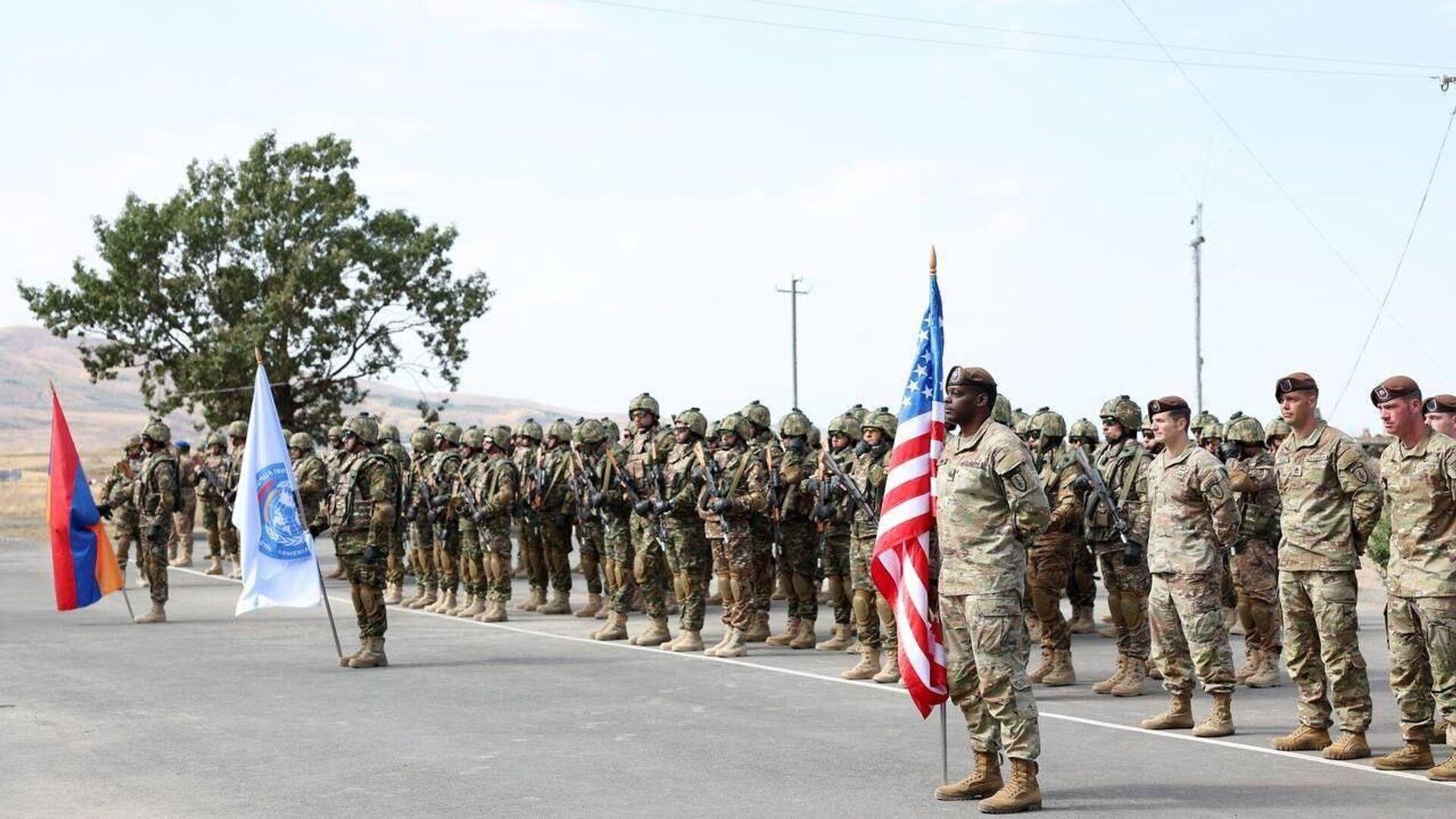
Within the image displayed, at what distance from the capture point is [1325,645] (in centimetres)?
904

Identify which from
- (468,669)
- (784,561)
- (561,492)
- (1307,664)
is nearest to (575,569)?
(561,492)

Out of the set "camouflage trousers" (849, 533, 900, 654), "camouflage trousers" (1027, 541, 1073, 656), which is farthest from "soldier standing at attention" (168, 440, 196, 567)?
"camouflage trousers" (1027, 541, 1073, 656)

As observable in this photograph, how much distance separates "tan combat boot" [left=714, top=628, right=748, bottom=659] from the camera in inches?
555

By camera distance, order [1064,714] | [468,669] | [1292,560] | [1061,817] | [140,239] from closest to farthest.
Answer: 1. [1061,817]
2. [1292,560]
3. [1064,714]
4. [468,669]
5. [140,239]

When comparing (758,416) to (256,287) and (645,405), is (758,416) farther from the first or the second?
(256,287)

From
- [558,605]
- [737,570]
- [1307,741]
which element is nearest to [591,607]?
[558,605]

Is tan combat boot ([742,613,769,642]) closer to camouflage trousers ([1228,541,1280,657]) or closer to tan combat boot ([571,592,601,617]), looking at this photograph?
tan combat boot ([571,592,601,617])

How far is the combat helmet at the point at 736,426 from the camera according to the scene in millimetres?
14883

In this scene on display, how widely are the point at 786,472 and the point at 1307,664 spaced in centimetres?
613

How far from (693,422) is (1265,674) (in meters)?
5.61

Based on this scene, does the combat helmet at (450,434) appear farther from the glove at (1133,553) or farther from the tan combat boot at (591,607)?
the glove at (1133,553)

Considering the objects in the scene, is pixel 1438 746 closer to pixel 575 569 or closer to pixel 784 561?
pixel 784 561

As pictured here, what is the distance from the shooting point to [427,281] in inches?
1674

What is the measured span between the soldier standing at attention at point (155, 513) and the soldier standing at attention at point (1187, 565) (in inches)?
461
